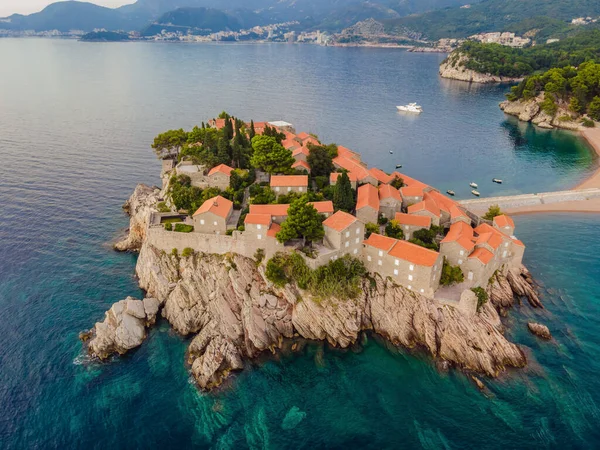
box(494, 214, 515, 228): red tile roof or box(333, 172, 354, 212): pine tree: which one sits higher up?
box(333, 172, 354, 212): pine tree

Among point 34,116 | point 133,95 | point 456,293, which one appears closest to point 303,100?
point 133,95

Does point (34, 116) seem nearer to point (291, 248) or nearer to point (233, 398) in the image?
point (291, 248)

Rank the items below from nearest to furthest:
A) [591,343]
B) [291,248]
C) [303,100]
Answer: [591,343]
[291,248]
[303,100]

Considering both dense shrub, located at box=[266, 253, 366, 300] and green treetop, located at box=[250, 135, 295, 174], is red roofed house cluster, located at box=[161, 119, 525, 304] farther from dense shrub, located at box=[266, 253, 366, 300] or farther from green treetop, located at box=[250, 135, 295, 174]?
green treetop, located at box=[250, 135, 295, 174]

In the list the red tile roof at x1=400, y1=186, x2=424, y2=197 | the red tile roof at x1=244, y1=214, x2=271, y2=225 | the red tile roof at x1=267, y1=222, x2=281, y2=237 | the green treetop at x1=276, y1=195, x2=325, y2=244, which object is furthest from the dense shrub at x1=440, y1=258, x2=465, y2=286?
the red tile roof at x1=244, y1=214, x2=271, y2=225

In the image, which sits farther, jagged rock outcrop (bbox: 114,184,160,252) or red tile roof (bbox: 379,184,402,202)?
jagged rock outcrop (bbox: 114,184,160,252)

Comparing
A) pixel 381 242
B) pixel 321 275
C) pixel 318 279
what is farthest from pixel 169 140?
pixel 381 242

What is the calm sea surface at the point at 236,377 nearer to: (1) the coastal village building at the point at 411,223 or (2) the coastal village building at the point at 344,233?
(2) the coastal village building at the point at 344,233
